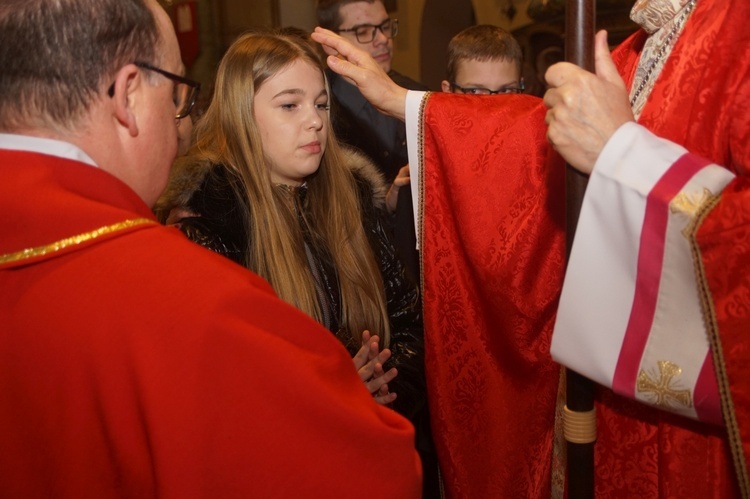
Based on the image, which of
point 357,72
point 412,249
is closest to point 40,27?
point 357,72

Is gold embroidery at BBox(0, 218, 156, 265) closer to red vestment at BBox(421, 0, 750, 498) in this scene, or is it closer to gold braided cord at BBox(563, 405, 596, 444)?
gold braided cord at BBox(563, 405, 596, 444)

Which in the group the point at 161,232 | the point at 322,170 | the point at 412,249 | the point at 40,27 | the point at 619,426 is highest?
the point at 40,27

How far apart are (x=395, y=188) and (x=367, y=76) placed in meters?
1.11

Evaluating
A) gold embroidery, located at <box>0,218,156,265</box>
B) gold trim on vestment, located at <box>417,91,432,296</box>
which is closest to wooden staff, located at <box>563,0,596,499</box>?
gold trim on vestment, located at <box>417,91,432,296</box>

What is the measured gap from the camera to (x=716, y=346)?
1.44 m

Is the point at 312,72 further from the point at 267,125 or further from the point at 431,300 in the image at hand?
the point at 431,300

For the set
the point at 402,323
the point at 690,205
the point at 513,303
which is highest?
the point at 690,205

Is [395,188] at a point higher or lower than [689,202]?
lower

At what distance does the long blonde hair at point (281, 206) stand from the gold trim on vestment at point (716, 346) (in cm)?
117

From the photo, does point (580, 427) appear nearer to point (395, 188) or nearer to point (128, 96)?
point (128, 96)

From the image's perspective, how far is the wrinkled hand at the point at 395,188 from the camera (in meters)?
3.19

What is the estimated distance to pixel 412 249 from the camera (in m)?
3.58

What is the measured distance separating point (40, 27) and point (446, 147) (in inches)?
47.5

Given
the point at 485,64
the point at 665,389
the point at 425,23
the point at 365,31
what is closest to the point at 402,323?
the point at 665,389
